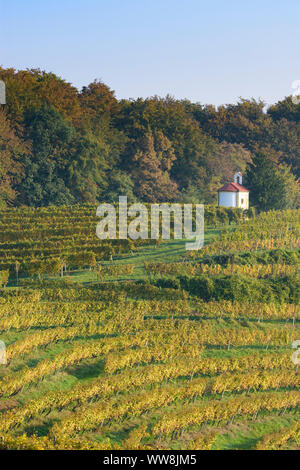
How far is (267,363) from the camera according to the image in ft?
76.3

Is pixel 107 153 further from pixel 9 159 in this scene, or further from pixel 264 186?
pixel 264 186

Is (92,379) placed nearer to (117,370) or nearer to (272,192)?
(117,370)

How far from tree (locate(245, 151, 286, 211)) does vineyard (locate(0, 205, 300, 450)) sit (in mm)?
16516

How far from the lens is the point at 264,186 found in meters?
59.1

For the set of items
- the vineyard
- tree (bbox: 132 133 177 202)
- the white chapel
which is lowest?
the vineyard

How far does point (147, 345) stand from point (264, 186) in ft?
123

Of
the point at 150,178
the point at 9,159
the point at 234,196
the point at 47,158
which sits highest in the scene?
the point at 47,158

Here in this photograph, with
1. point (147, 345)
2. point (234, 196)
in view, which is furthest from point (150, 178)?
point (147, 345)

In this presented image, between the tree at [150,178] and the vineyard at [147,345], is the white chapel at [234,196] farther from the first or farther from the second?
the vineyard at [147,345]

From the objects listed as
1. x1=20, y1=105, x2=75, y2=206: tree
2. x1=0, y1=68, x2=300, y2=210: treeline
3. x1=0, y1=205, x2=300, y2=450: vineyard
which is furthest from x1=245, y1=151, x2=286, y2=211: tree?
x1=20, y1=105, x2=75, y2=206: tree

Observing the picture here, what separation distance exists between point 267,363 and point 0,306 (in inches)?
483

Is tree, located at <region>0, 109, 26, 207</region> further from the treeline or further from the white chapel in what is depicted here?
the white chapel

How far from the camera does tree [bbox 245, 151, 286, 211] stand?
58875 mm
